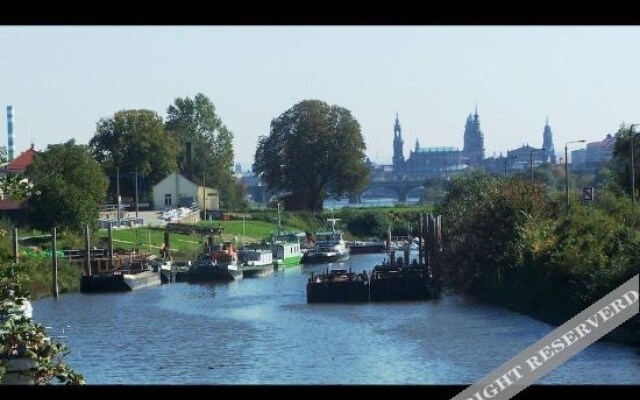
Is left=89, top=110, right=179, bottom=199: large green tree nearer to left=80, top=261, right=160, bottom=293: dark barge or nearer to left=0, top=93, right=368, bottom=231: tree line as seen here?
left=0, top=93, right=368, bottom=231: tree line

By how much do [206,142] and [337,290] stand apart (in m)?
51.9

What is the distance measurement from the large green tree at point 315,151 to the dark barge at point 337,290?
3713cm

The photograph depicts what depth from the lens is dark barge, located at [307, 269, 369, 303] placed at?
138 ft

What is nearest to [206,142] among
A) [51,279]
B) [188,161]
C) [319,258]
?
[188,161]

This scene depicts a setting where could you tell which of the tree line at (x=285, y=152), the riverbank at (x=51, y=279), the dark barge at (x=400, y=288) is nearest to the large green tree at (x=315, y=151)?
the tree line at (x=285, y=152)

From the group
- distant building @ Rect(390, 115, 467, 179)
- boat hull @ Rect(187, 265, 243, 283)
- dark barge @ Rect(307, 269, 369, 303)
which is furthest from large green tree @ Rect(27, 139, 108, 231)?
distant building @ Rect(390, 115, 467, 179)

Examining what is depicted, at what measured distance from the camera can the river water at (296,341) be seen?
23.7 metres

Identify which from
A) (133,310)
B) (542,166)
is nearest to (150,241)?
(133,310)

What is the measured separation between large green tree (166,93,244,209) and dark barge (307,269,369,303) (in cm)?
4643

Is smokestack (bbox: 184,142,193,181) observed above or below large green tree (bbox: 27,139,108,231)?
above

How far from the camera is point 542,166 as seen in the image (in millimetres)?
114188

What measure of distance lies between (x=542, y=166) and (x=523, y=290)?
79.7 m

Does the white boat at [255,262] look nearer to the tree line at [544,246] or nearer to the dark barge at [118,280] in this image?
the dark barge at [118,280]
